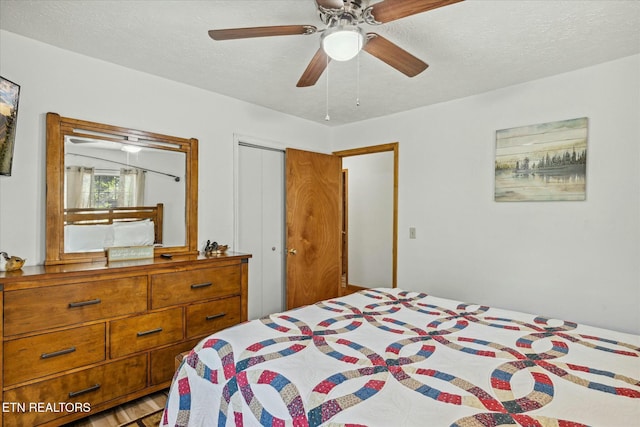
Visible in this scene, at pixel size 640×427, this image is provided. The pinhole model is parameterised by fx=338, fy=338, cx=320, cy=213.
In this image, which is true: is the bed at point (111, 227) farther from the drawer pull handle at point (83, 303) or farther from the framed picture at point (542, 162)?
the framed picture at point (542, 162)

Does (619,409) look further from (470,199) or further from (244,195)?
(244,195)

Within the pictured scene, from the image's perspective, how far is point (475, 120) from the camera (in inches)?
121

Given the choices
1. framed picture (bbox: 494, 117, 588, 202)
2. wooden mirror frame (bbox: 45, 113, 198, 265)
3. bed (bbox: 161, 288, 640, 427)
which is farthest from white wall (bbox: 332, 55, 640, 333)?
wooden mirror frame (bbox: 45, 113, 198, 265)

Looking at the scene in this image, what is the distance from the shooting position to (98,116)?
7.95 ft

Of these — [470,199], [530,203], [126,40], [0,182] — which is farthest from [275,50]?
[530,203]

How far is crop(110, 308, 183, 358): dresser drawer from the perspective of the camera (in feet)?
7.03

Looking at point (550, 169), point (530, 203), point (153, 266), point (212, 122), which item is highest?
point (212, 122)

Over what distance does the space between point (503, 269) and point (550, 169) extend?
892 mm

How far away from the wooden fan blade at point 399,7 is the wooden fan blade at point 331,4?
0.14 meters

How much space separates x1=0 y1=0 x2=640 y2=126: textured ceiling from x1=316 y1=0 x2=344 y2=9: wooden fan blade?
351 millimetres

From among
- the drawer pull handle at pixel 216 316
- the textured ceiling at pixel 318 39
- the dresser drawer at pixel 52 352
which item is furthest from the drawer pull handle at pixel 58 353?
the textured ceiling at pixel 318 39

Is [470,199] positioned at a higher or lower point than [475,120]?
lower

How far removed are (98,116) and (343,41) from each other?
6.24 ft

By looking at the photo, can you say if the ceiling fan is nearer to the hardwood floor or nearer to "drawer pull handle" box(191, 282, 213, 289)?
"drawer pull handle" box(191, 282, 213, 289)
